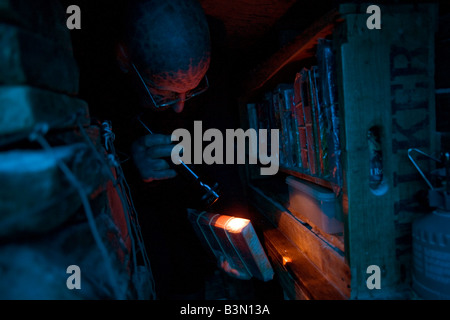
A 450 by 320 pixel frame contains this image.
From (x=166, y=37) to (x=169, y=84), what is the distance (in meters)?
0.20

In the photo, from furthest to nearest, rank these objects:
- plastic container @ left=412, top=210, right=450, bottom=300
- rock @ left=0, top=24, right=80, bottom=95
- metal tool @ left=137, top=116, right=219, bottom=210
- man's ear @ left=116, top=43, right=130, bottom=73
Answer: metal tool @ left=137, top=116, right=219, bottom=210
man's ear @ left=116, top=43, right=130, bottom=73
plastic container @ left=412, top=210, right=450, bottom=300
rock @ left=0, top=24, right=80, bottom=95

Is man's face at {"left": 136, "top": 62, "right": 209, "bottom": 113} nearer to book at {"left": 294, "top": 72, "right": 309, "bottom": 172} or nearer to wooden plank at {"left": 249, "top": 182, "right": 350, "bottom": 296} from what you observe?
book at {"left": 294, "top": 72, "right": 309, "bottom": 172}

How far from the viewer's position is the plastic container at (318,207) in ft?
3.23

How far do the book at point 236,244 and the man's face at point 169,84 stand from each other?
2.26 feet

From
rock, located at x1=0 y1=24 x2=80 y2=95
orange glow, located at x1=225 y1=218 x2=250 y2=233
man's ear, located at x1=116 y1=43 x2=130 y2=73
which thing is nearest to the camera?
rock, located at x1=0 y1=24 x2=80 y2=95

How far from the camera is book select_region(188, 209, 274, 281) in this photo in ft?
3.54

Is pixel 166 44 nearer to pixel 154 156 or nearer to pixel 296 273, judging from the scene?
pixel 154 156

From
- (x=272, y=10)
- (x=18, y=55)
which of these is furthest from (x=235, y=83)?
(x=18, y=55)

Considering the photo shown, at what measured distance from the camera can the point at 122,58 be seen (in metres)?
1.24

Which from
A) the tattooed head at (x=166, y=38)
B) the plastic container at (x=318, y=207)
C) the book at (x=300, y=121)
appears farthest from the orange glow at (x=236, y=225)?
the tattooed head at (x=166, y=38)

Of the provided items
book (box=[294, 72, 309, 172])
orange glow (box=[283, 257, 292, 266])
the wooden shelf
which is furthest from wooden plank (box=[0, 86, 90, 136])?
orange glow (box=[283, 257, 292, 266])

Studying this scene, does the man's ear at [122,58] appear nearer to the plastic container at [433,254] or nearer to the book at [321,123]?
the book at [321,123]

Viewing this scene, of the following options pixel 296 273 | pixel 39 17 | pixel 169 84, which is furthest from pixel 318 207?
pixel 39 17
